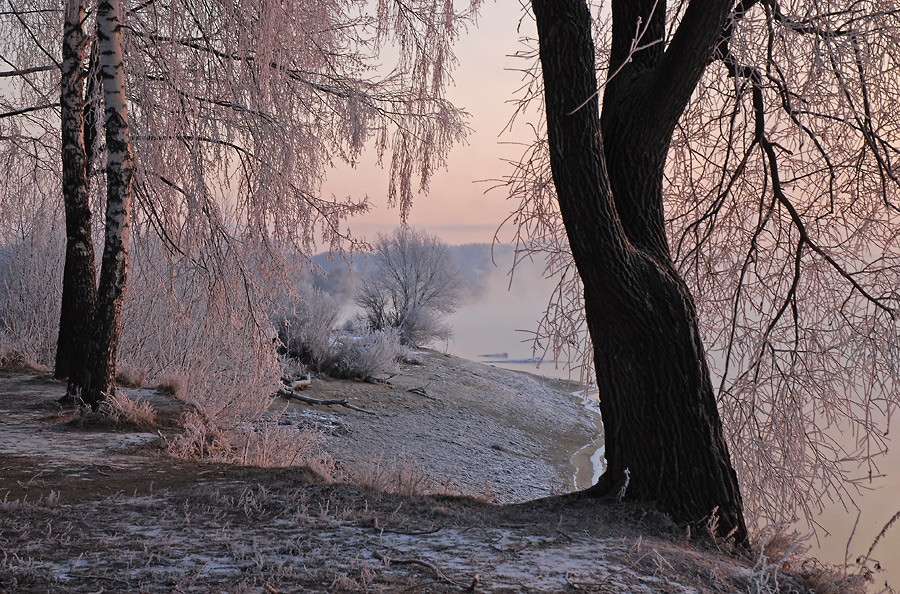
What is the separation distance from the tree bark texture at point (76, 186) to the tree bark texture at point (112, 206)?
820 millimetres

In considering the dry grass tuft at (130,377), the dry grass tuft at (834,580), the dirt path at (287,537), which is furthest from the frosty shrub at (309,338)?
the dry grass tuft at (834,580)

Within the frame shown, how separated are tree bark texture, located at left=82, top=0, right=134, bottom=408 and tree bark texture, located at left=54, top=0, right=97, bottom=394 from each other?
82cm

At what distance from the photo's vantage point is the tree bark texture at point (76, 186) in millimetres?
7684

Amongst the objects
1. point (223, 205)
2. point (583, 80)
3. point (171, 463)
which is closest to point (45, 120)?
point (223, 205)

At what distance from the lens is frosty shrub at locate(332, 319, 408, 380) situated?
16516 mm

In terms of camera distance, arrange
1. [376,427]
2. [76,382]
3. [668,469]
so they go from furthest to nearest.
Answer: [376,427], [76,382], [668,469]

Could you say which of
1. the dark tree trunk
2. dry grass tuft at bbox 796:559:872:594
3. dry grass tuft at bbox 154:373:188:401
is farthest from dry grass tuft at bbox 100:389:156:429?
dry grass tuft at bbox 796:559:872:594

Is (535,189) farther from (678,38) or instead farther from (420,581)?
(420,581)

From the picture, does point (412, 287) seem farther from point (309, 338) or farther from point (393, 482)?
point (393, 482)

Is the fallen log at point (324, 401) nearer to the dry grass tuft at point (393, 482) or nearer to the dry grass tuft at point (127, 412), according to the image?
the dry grass tuft at point (127, 412)

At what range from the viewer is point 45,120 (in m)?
9.58

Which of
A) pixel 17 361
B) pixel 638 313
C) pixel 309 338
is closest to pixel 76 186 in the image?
pixel 17 361

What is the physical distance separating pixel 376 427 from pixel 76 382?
21.1ft

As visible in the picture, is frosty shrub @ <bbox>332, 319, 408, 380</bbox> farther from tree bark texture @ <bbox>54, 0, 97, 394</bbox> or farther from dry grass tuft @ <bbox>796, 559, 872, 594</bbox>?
dry grass tuft @ <bbox>796, 559, 872, 594</bbox>
